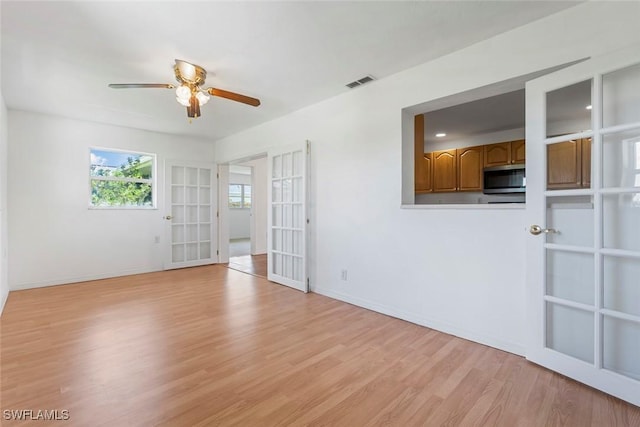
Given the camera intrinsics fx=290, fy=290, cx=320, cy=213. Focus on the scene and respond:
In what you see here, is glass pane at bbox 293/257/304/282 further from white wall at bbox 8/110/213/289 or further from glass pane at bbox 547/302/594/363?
white wall at bbox 8/110/213/289

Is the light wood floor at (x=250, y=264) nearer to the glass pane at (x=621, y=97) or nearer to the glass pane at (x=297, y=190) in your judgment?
the glass pane at (x=297, y=190)

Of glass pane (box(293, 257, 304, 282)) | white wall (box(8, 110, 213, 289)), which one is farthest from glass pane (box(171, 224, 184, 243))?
glass pane (box(293, 257, 304, 282))

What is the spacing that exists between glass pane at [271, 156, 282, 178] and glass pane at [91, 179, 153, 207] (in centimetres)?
254

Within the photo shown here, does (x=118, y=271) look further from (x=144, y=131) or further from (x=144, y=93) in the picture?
(x=144, y=93)

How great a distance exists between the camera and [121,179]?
5.00 m

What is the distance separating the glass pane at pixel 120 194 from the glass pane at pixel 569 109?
19.0 ft

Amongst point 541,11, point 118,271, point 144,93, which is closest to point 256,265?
point 118,271

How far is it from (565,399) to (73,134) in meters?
6.34

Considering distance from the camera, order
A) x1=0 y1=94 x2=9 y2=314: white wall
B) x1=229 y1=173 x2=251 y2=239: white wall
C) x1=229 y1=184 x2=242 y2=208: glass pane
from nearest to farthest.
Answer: x1=0 y1=94 x2=9 y2=314: white wall, x1=229 y1=173 x2=251 y2=239: white wall, x1=229 y1=184 x2=242 y2=208: glass pane

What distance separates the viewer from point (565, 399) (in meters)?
1.72

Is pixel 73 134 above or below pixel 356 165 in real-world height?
above

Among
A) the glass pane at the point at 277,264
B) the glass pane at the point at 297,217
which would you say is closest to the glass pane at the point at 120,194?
the glass pane at the point at 277,264

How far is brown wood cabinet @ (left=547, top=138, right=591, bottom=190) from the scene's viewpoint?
1.89 metres

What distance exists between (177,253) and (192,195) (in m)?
1.16
